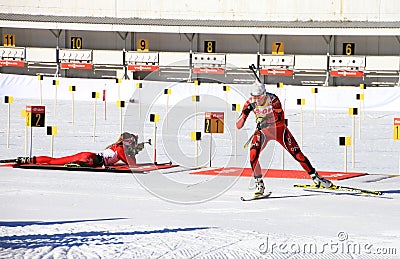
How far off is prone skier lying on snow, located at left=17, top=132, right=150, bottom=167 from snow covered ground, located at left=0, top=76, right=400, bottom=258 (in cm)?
53

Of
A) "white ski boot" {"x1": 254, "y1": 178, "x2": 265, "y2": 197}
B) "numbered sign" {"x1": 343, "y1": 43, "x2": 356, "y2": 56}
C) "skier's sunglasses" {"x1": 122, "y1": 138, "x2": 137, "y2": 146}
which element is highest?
"numbered sign" {"x1": 343, "y1": 43, "x2": 356, "y2": 56}

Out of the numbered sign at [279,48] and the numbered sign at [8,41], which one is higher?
the numbered sign at [8,41]

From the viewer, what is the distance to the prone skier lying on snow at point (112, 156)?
1537cm

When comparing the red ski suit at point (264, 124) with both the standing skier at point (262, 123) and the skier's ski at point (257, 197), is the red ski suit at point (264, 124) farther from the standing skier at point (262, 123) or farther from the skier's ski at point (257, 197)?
the skier's ski at point (257, 197)

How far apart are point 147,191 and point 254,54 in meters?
29.4

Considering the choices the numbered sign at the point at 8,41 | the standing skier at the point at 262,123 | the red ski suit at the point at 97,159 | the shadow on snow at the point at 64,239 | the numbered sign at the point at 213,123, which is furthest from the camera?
the numbered sign at the point at 8,41

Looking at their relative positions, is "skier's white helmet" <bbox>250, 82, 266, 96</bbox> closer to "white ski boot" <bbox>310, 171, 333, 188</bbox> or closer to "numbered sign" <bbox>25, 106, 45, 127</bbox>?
"white ski boot" <bbox>310, 171, 333, 188</bbox>

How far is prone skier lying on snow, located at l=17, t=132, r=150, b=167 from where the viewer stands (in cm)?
1537

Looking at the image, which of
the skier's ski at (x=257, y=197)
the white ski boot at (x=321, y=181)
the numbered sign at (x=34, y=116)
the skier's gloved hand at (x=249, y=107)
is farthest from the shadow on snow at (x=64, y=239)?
the numbered sign at (x=34, y=116)

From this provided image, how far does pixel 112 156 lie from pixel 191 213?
461 centimetres

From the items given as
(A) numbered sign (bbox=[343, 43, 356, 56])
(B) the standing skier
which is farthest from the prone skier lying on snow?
(A) numbered sign (bbox=[343, 43, 356, 56])

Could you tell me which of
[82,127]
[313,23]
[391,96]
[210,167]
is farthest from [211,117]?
[313,23]

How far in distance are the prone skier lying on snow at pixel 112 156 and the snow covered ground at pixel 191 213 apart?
53 centimetres

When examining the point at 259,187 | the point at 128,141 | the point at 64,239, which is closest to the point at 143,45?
the point at 128,141
